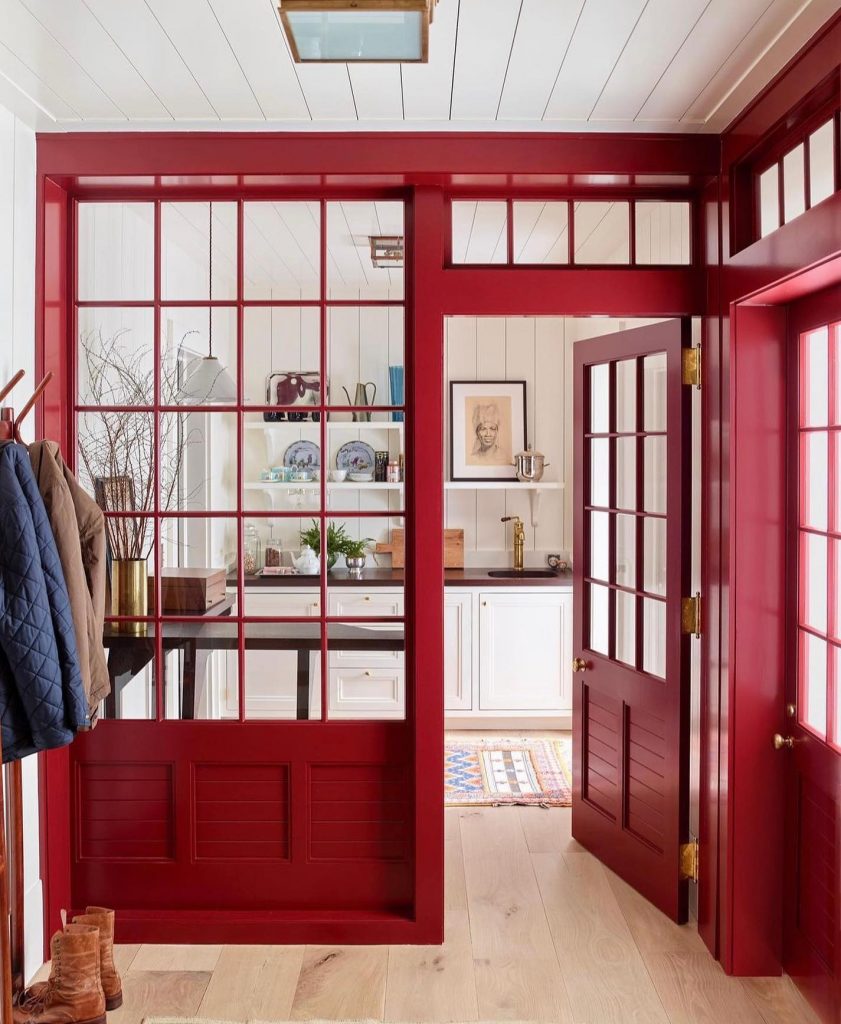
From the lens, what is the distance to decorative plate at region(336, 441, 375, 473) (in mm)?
3049

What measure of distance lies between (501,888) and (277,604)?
137 cm

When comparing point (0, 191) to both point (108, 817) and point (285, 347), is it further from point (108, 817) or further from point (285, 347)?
point (108, 817)

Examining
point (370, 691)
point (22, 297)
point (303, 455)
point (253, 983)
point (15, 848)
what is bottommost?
point (253, 983)

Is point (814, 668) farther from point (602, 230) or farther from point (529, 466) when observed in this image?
point (529, 466)

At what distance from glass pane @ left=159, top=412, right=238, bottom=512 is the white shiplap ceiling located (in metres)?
0.93

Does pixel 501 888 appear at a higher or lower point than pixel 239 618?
lower

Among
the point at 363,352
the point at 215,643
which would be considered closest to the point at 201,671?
the point at 215,643

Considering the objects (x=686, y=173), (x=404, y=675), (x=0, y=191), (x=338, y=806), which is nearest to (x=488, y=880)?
(x=338, y=806)

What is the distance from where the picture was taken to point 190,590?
2.86m

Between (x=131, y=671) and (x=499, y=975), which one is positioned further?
(x=131, y=671)

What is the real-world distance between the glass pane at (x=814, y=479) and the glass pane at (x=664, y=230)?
2.54ft

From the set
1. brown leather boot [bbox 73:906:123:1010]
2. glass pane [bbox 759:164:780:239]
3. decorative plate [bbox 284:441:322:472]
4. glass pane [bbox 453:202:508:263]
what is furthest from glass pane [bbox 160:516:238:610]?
glass pane [bbox 759:164:780:239]

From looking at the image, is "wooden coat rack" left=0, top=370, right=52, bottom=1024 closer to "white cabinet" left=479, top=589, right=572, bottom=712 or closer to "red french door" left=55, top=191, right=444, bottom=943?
"red french door" left=55, top=191, right=444, bottom=943

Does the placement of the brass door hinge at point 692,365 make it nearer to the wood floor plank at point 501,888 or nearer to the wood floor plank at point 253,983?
the wood floor plank at point 501,888
